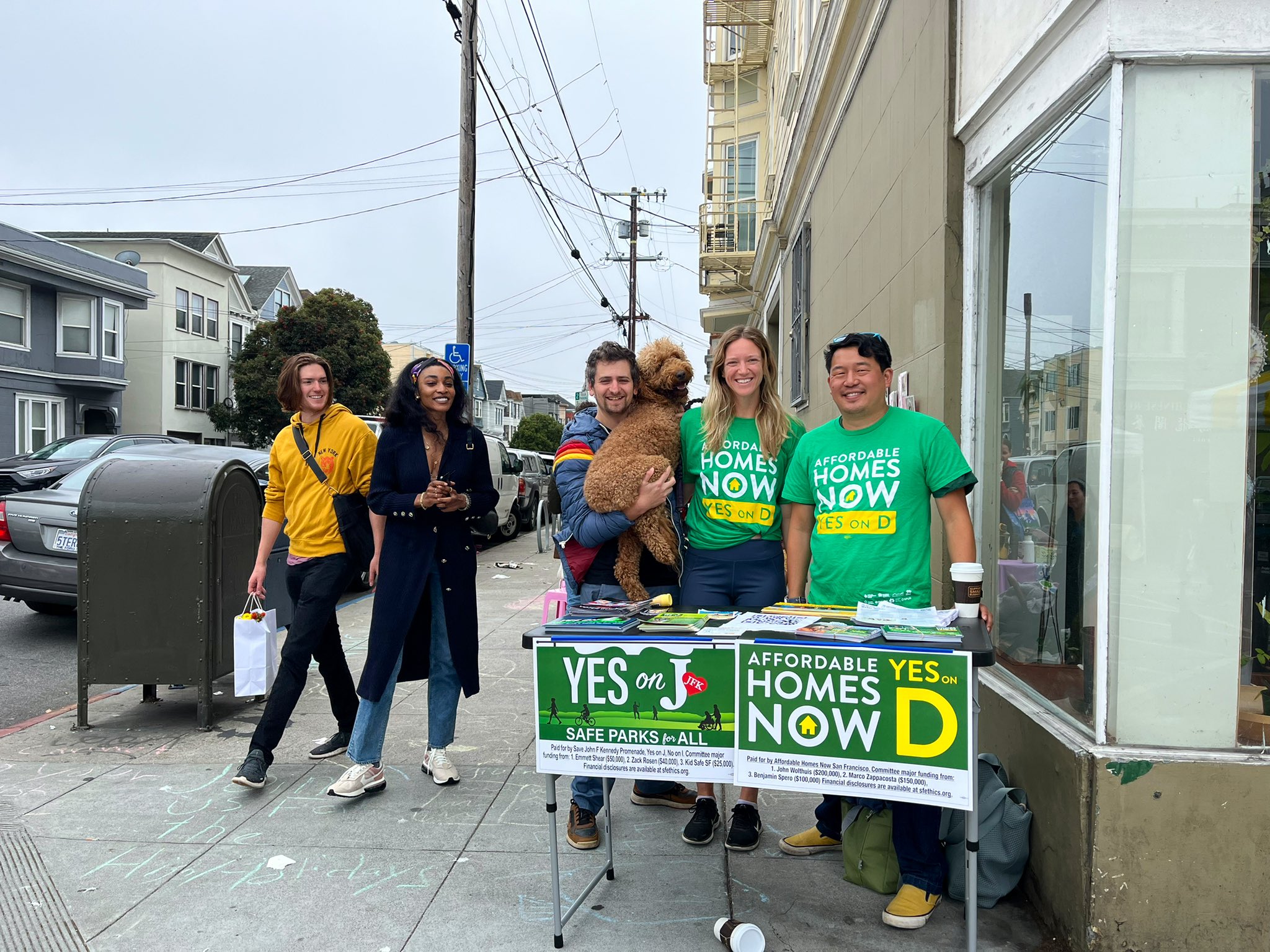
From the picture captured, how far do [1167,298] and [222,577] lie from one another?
190 inches

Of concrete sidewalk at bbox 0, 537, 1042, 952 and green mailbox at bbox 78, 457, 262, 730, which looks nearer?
concrete sidewalk at bbox 0, 537, 1042, 952

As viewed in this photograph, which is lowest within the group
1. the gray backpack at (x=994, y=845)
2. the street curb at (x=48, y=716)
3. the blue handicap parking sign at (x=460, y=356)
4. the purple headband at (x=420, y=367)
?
the street curb at (x=48, y=716)

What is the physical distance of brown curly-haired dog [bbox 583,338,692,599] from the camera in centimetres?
336

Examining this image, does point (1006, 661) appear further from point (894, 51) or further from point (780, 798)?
point (894, 51)

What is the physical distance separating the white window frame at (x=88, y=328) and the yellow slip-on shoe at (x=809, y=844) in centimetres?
3079

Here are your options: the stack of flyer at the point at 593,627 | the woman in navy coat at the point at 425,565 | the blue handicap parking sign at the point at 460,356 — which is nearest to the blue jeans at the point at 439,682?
the woman in navy coat at the point at 425,565

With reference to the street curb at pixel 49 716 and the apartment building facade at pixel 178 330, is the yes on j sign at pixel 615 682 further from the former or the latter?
the apartment building facade at pixel 178 330

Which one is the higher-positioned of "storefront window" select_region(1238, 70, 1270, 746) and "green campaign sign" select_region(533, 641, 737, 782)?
"storefront window" select_region(1238, 70, 1270, 746)

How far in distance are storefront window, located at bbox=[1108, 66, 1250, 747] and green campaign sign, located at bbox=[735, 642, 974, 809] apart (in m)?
0.67

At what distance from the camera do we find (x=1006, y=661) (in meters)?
3.82

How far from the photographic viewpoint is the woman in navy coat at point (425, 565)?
13.3 ft

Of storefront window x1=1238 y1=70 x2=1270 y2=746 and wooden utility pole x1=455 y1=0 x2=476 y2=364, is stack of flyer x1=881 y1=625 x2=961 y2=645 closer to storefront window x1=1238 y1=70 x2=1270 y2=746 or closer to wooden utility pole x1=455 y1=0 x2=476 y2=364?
storefront window x1=1238 y1=70 x2=1270 y2=746

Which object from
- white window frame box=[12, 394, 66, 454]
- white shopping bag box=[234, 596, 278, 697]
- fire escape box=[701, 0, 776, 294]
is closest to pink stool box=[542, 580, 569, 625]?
white shopping bag box=[234, 596, 278, 697]

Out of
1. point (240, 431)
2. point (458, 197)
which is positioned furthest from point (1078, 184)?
point (240, 431)
